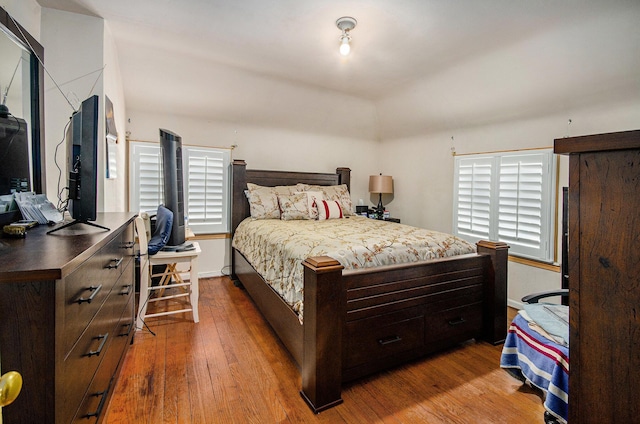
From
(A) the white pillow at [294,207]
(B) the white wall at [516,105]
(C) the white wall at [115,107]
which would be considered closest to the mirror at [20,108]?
(C) the white wall at [115,107]

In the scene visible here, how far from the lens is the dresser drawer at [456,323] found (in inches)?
86.6

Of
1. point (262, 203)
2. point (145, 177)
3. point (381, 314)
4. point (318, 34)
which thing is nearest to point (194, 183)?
point (145, 177)

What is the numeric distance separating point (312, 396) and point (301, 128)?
3.61 m

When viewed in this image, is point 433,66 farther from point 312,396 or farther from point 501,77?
point 312,396

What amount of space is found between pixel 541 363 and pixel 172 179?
2.91 meters

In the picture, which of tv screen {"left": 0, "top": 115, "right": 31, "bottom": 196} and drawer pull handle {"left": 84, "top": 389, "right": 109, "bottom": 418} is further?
tv screen {"left": 0, "top": 115, "right": 31, "bottom": 196}

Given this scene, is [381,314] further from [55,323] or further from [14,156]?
[14,156]

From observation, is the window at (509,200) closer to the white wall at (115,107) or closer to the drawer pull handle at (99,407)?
the drawer pull handle at (99,407)

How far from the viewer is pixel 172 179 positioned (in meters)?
2.77

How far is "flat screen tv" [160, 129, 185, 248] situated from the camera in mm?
2729

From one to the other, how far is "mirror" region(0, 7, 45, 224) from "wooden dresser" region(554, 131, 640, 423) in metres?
2.08

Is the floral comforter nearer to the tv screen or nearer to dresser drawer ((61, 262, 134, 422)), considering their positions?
dresser drawer ((61, 262, 134, 422))

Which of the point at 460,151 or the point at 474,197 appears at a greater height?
the point at 460,151

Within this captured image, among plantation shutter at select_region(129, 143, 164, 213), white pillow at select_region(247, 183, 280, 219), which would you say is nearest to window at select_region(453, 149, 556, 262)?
white pillow at select_region(247, 183, 280, 219)
